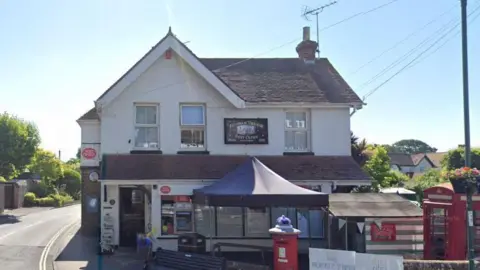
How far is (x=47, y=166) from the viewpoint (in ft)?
152

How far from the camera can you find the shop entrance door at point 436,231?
13602 mm

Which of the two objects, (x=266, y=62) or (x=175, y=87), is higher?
(x=266, y=62)

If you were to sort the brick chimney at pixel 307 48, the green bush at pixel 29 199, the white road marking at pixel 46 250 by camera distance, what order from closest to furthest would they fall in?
the white road marking at pixel 46 250
the brick chimney at pixel 307 48
the green bush at pixel 29 199

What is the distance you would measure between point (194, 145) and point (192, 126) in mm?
661

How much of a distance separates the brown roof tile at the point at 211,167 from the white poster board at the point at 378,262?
7962mm

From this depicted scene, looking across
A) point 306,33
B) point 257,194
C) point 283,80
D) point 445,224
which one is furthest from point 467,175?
point 306,33

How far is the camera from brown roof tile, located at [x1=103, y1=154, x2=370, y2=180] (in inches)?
632

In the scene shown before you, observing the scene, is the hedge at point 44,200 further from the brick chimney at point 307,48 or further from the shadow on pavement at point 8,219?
the brick chimney at point 307,48

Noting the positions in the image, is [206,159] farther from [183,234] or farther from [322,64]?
[322,64]

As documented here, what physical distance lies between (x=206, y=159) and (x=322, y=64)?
Result: 7452 mm

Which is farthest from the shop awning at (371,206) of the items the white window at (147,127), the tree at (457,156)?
the tree at (457,156)

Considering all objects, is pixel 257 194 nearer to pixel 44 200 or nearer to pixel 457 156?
pixel 44 200

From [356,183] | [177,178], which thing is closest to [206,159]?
[177,178]

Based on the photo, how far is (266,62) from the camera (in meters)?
20.7
